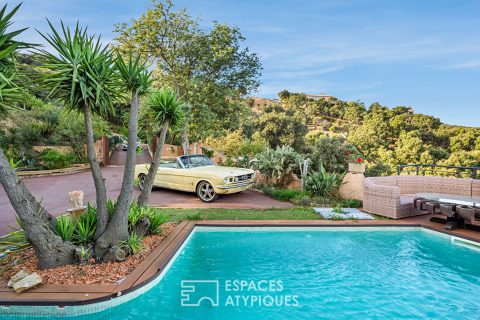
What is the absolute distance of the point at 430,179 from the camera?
8383 millimetres

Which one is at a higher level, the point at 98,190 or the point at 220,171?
the point at 220,171

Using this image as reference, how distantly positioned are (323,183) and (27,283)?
306 inches

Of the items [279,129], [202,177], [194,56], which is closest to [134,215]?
[202,177]

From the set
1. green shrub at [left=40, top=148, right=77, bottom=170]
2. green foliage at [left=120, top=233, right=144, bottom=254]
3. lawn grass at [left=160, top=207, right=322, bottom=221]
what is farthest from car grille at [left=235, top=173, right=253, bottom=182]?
green shrub at [left=40, top=148, right=77, bottom=170]

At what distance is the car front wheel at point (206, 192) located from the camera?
349 inches

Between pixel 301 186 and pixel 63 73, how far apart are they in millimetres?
8219

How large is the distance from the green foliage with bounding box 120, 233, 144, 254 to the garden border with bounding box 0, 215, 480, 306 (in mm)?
236

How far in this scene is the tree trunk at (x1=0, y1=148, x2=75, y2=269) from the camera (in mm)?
3615

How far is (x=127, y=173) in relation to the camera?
4652 mm

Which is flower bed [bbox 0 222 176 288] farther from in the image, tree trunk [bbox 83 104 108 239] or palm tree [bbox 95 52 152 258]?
tree trunk [bbox 83 104 108 239]

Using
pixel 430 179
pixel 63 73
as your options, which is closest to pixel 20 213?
pixel 63 73

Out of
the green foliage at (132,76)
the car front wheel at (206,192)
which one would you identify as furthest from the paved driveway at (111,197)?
the green foliage at (132,76)

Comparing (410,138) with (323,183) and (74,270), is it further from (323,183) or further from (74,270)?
(74,270)

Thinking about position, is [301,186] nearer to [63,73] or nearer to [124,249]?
[124,249]
